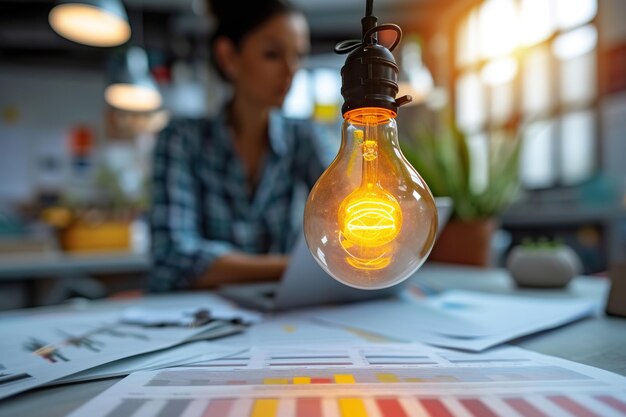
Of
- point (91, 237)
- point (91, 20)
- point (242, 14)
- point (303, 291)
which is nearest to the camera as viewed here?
point (303, 291)

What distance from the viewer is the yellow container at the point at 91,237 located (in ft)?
5.60

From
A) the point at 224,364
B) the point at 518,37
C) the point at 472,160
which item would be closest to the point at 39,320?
the point at 224,364

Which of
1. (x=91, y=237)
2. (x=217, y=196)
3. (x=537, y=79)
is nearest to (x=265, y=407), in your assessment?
(x=217, y=196)

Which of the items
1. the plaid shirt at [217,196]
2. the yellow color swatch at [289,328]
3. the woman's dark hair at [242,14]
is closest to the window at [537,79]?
the plaid shirt at [217,196]

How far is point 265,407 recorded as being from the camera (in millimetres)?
208

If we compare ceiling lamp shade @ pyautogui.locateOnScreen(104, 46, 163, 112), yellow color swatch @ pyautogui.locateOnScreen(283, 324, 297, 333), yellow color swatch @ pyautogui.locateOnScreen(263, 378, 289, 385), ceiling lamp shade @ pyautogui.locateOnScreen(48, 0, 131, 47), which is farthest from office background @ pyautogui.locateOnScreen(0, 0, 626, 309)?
yellow color swatch @ pyautogui.locateOnScreen(263, 378, 289, 385)

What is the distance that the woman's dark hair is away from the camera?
82 centimetres

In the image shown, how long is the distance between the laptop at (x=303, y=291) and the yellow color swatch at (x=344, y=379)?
17 cm

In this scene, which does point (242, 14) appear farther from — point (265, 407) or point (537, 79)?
point (537, 79)

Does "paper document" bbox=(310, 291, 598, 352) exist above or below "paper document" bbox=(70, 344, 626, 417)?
above

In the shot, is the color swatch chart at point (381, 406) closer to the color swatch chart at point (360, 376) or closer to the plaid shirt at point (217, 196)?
the color swatch chart at point (360, 376)

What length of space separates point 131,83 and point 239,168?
5.91ft

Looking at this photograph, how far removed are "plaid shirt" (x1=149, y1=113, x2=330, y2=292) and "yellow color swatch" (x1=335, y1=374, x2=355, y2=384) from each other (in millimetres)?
472

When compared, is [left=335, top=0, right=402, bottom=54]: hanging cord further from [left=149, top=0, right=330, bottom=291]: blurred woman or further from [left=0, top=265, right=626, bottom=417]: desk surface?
[left=149, top=0, right=330, bottom=291]: blurred woman
